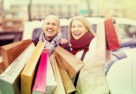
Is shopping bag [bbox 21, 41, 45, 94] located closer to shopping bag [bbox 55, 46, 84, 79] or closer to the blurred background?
shopping bag [bbox 55, 46, 84, 79]

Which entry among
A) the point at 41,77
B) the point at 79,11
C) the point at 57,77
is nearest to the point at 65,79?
the point at 57,77

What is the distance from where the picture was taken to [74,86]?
101 centimetres

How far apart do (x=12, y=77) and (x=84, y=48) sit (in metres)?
0.45

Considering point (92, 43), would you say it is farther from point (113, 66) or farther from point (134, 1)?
point (134, 1)

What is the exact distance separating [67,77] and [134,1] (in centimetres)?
135

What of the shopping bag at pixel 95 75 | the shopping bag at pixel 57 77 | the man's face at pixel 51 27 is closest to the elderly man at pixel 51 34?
the man's face at pixel 51 27

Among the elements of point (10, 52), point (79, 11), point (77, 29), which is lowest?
point (10, 52)

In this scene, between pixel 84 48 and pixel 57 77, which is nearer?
pixel 57 77

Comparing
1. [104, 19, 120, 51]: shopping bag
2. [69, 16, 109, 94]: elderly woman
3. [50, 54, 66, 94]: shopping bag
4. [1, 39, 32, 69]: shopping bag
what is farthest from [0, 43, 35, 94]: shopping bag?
[104, 19, 120, 51]: shopping bag

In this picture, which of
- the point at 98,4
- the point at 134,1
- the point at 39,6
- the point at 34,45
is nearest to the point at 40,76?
the point at 34,45

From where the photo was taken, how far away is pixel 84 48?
1065 mm

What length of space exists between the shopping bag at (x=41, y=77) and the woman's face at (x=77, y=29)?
228 millimetres

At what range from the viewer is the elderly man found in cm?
112

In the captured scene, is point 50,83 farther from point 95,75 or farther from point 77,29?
point 77,29
